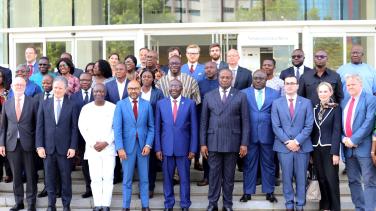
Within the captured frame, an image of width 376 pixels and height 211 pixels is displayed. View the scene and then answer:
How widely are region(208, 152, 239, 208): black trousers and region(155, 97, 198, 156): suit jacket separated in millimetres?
328

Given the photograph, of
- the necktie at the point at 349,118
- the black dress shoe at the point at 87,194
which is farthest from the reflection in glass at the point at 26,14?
the necktie at the point at 349,118

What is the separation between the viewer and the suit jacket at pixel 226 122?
22.7 feet

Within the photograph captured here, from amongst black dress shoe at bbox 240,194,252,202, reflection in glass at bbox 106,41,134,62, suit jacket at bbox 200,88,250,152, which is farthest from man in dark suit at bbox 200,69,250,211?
reflection in glass at bbox 106,41,134,62

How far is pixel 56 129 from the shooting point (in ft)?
23.5

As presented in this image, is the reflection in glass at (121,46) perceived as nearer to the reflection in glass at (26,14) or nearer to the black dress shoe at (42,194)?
the black dress shoe at (42,194)

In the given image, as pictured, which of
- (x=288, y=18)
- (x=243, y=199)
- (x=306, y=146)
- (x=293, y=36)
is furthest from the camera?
(x=288, y=18)

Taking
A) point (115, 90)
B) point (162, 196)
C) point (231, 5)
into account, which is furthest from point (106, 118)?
point (231, 5)

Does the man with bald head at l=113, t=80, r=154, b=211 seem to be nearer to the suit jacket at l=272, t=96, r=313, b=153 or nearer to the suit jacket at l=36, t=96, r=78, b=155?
the suit jacket at l=36, t=96, r=78, b=155

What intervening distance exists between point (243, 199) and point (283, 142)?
1.13m

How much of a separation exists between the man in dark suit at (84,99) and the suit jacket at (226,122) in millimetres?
1780

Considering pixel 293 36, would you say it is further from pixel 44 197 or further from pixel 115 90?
pixel 44 197

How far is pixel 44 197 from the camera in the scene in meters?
7.84

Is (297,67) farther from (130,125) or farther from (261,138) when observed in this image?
(130,125)

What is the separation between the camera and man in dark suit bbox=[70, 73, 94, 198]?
299 inches
